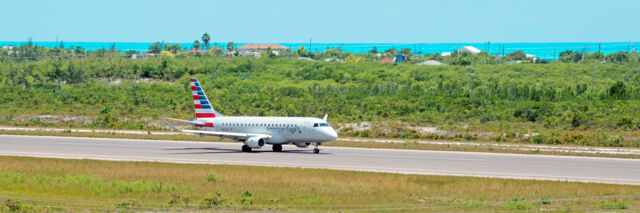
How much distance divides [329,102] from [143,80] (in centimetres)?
5193

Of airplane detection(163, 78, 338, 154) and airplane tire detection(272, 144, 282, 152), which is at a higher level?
airplane detection(163, 78, 338, 154)

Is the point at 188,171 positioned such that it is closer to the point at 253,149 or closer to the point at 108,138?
the point at 253,149

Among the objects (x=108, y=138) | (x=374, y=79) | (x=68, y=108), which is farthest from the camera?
(x=374, y=79)

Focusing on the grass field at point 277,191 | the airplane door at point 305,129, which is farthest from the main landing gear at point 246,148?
the grass field at point 277,191

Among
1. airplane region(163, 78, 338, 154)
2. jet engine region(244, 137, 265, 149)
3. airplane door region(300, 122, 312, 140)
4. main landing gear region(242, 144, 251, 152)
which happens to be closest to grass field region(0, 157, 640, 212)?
airplane door region(300, 122, 312, 140)

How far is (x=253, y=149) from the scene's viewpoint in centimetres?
5581

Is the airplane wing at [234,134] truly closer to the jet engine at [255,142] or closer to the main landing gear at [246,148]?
the jet engine at [255,142]

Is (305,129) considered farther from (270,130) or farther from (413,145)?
(413,145)

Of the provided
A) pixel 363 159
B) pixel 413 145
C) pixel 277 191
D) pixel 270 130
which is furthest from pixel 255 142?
pixel 277 191

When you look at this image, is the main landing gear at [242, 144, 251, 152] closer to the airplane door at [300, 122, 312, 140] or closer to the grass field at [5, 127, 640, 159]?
the airplane door at [300, 122, 312, 140]

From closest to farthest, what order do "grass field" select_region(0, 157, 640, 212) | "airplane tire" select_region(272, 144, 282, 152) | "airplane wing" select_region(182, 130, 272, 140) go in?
"grass field" select_region(0, 157, 640, 212)
"airplane wing" select_region(182, 130, 272, 140)
"airplane tire" select_region(272, 144, 282, 152)

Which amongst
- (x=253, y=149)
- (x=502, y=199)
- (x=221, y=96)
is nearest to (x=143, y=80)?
(x=221, y=96)

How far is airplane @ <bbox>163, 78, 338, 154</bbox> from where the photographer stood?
50312mm

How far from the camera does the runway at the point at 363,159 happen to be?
39312 millimetres
